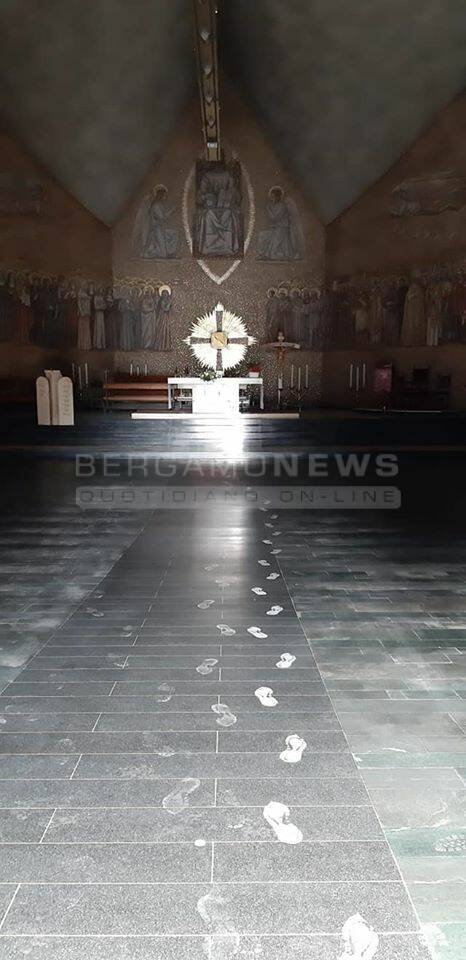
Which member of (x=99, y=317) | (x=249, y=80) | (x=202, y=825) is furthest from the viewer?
(x=99, y=317)

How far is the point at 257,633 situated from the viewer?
12.5ft

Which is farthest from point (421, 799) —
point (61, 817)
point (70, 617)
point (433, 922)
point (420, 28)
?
point (420, 28)

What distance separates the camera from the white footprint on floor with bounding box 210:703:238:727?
9.19ft

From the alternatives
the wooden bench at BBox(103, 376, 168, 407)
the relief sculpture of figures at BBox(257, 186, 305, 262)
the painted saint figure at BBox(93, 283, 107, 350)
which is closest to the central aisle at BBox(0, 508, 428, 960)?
the wooden bench at BBox(103, 376, 168, 407)

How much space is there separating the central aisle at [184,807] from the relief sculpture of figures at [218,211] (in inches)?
568

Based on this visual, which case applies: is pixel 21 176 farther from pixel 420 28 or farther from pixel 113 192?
pixel 420 28

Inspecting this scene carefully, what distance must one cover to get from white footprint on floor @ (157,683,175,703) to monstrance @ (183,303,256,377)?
13.1m

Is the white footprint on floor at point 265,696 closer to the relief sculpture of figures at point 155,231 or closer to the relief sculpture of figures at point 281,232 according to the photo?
the relief sculpture of figures at point 281,232

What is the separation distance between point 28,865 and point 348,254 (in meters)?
15.7

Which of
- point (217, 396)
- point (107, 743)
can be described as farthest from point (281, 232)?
point (107, 743)

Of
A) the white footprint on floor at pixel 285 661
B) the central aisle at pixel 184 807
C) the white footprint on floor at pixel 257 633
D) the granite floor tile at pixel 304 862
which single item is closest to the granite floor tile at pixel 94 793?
the central aisle at pixel 184 807

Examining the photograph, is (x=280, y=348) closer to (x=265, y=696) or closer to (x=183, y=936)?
(x=265, y=696)

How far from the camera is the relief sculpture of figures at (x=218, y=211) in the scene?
1680cm

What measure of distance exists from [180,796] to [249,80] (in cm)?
1586
